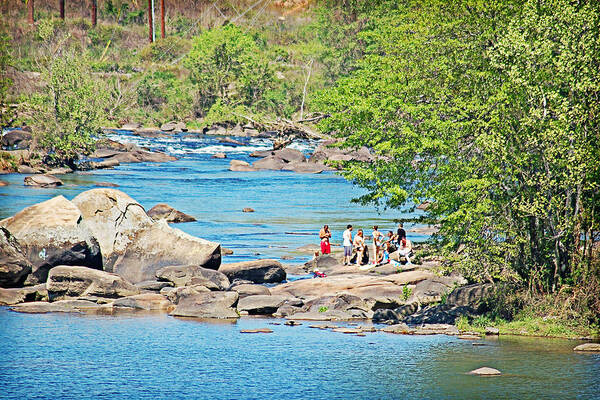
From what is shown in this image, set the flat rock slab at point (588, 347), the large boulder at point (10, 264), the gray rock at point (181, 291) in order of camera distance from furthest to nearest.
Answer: the large boulder at point (10, 264) < the gray rock at point (181, 291) < the flat rock slab at point (588, 347)

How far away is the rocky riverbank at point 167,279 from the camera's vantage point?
2867cm

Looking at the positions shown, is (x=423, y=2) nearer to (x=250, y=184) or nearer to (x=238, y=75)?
(x=250, y=184)

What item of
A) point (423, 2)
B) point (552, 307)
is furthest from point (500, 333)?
point (423, 2)

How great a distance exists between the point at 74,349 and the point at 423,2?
20.1 m

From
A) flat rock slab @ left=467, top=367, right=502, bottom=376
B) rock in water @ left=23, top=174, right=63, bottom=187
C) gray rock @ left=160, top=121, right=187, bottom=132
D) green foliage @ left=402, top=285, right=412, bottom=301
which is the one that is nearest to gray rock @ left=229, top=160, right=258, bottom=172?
rock in water @ left=23, top=174, right=63, bottom=187

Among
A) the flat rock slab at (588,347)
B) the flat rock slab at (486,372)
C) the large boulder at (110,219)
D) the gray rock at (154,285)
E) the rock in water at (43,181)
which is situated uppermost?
the rock in water at (43,181)

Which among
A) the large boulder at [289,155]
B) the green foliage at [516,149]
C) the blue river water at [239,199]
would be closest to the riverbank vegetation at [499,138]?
the green foliage at [516,149]

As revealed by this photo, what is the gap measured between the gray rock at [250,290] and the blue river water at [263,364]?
382 centimetres

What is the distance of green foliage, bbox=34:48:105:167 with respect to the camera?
67.4m

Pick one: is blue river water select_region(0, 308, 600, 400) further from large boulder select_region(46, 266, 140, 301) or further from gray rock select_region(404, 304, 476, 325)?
large boulder select_region(46, 266, 140, 301)

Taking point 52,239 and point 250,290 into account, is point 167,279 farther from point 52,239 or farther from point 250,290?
point 52,239

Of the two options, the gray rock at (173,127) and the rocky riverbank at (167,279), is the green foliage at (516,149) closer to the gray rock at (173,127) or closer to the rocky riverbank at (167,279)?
the rocky riverbank at (167,279)

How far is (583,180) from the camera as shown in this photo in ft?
82.2

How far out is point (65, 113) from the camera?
68250 mm
